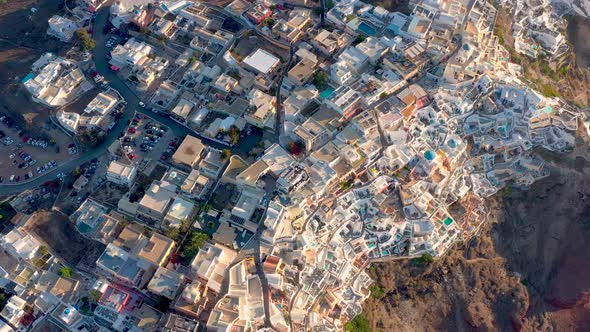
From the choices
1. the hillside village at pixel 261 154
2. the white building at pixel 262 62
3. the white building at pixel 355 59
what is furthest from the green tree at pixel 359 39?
the white building at pixel 262 62

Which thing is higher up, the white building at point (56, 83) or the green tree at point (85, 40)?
the green tree at point (85, 40)

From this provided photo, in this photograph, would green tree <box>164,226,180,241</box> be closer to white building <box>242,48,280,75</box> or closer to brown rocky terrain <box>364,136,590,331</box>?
brown rocky terrain <box>364,136,590,331</box>

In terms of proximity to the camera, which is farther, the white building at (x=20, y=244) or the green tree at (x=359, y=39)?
the green tree at (x=359, y=39)

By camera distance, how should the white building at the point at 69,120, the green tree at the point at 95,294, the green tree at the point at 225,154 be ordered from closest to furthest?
the green tree at the point at 95,294 < the green tree at the point at 225,154 < the white building at the point at 69,120

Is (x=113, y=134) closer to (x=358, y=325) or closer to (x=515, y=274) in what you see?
(x=358, y=325)

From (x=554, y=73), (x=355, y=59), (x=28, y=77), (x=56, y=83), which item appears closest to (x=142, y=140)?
(x=56, y=83)

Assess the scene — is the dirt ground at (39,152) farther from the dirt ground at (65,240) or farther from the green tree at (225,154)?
the green tree at (225,154)

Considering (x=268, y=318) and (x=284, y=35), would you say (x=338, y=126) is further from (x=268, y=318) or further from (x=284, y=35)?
(x=268, y=318)
